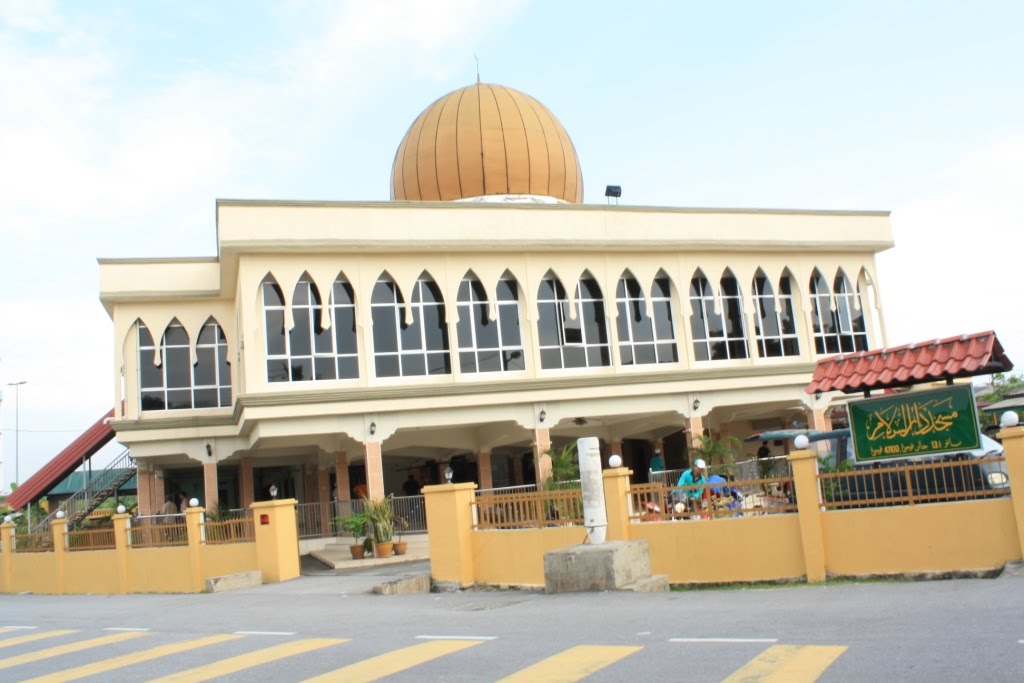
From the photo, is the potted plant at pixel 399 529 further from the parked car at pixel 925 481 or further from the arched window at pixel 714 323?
the parked car at pixel 925 481

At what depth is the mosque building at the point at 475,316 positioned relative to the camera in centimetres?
2028

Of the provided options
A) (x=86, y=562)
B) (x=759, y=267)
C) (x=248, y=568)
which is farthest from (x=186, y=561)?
(x=759, y=267)

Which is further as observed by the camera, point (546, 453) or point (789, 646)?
point (546, 453)

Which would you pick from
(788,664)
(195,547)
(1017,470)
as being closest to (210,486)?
(195,547)

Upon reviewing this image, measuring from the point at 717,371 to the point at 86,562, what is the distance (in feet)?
45.7

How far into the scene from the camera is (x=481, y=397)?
20.9 m

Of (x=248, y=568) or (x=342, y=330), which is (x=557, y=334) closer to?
(x=342, y=330)

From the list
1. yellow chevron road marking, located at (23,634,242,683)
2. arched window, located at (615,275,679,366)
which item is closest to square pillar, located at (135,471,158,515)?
arched window, located at (615,275,679,366)

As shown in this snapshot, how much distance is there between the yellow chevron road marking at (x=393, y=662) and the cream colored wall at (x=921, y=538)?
4933mm

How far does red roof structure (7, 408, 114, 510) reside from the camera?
2856 cm

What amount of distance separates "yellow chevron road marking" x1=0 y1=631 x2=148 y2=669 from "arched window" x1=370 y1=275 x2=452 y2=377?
11003mm

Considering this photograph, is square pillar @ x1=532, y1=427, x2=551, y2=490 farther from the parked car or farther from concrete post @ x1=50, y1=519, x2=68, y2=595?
the parked car

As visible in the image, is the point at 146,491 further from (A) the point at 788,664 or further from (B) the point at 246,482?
(A) the point at 788,664

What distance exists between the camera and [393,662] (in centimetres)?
699
